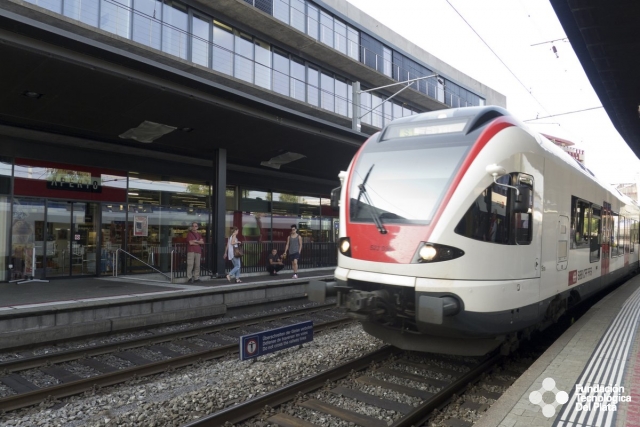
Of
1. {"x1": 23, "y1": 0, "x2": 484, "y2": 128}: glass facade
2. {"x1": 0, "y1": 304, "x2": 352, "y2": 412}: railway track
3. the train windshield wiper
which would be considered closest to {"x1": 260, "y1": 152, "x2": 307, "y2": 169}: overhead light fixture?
{"x1": 23, "y1": 0, "x2": 484, "y2": 128}: glass facade

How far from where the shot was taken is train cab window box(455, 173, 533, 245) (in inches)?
213

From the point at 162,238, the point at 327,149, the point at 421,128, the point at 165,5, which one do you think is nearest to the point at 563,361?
the point at 421,128

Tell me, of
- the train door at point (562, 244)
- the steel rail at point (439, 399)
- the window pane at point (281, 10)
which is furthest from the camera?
the window pane at point (281, 10)

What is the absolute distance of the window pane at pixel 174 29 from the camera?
674 inches

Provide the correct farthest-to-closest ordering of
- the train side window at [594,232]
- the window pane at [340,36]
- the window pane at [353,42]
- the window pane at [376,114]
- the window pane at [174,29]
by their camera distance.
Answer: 1. the window pane at [376,114]
2. the window pane at [353,42]
3. the window pane at [340,36]
4. the window pane at [174,29]
5. the train side window at [594,232]

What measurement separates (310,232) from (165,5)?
38.0 feet

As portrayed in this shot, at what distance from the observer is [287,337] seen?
7355 millimetres

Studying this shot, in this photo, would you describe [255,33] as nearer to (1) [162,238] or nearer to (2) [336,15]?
(2) [336,15]

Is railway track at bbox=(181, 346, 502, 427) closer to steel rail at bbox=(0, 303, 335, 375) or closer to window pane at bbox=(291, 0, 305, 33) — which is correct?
steel rail at bbox=(0, 303, 335, 375)

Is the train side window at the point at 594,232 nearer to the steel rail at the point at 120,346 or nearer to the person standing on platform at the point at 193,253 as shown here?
the steel rail at the point at 120,346

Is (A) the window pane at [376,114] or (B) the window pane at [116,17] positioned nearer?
(B) the window pane at [116,17]

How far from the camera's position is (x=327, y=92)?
79.5ft

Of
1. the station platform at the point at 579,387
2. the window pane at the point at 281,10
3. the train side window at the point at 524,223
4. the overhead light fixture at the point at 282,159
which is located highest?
the window pane at the point at 281,10

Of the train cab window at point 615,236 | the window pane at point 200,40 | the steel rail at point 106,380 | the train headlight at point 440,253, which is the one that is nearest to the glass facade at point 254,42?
the window pane at point 200,40
